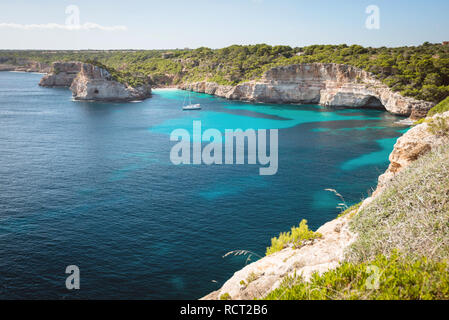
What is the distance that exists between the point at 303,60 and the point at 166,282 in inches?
3468

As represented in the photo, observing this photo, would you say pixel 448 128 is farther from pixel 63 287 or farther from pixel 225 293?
pixel 63 287

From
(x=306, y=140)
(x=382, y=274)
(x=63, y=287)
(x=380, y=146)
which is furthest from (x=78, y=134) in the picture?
(x=382, y=274)

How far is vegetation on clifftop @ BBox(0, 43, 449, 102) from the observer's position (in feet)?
248

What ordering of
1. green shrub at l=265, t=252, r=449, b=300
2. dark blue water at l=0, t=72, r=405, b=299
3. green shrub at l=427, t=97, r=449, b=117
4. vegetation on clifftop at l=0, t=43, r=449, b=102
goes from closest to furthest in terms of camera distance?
green shrub at l=265, t=252, r=449, b=300, dark blue water at l=0, t=72, r=405, b=299, green shrub at l=427, t=97, r=449, b=117, vegetation on clifftop at l=0, t=43, r=449, b=102

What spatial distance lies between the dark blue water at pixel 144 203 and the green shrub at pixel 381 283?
11.3 metres

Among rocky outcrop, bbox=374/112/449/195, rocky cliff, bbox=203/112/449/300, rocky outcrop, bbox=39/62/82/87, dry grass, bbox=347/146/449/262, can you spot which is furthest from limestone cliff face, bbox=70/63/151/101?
dry grass, bbox=347/146/449/262

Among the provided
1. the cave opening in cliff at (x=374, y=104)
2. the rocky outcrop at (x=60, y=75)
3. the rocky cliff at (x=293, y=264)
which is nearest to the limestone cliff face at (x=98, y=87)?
the rocky outcrop at (x=60, y=75)

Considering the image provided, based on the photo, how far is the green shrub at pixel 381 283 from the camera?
24.7ft

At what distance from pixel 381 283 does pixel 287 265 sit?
4609 mm

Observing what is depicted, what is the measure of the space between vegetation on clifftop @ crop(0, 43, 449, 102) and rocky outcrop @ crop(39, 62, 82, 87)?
86.5 feet

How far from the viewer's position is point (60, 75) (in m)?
138

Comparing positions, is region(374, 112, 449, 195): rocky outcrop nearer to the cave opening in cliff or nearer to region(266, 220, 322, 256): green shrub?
region(266, 220, 322, 256): green shrub

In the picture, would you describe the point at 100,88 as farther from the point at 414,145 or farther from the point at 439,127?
the point at 439,127
